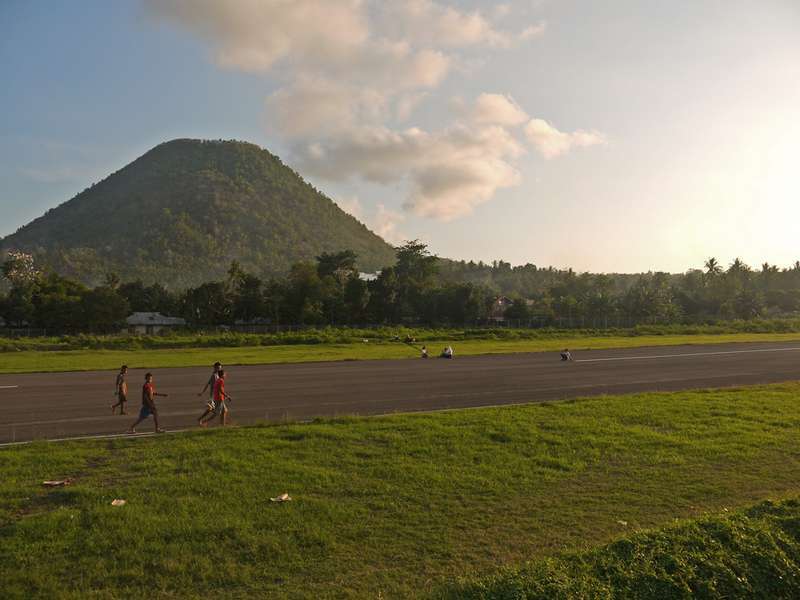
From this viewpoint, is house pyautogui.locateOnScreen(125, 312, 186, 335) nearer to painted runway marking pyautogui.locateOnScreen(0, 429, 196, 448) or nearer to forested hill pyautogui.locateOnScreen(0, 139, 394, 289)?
forested hill pyautogui.locateOnScreen(0, 139, 394, 289)

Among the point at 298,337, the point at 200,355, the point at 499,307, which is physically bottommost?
the point at 200,355

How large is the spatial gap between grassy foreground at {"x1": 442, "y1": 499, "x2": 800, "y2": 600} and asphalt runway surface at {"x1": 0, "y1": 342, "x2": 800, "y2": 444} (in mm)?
10394

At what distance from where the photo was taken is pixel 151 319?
87.6 m

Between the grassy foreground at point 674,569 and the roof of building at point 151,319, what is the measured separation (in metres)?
86.3

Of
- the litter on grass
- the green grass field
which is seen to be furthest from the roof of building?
the litter on grass

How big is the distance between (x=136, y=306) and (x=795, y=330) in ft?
311

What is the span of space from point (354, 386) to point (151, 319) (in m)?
74.4

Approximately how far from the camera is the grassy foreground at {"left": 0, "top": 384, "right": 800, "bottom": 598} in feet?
20.0

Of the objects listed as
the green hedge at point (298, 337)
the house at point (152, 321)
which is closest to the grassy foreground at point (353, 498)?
the green hedge at point (298, 337)

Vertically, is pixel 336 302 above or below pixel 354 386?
above

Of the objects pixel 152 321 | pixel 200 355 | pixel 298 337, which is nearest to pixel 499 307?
pixel 152 321

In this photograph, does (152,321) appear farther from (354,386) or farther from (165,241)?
(165,241)

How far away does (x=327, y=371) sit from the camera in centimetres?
2844

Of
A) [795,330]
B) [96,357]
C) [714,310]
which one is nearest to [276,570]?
[96,357]
